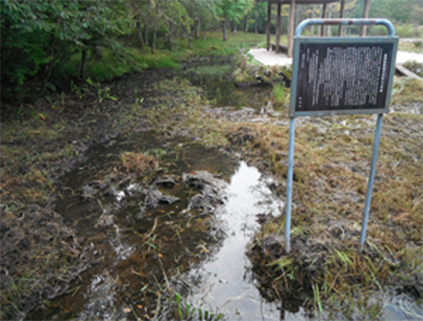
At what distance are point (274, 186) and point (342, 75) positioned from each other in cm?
241

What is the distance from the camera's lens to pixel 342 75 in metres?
2.52

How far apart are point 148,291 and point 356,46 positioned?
2.95 m

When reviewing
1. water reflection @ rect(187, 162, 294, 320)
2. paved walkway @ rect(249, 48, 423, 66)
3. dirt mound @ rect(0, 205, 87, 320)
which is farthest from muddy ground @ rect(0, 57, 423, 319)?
paved walkway @ rect(249, 48, 423, 66)

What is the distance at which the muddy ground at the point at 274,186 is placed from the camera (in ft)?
9.06

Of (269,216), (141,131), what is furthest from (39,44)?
(269,216)

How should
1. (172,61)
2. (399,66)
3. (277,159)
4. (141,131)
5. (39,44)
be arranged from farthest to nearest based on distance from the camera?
(172,61) < (399,66) < (39,44) < (141,131) < (277,159)

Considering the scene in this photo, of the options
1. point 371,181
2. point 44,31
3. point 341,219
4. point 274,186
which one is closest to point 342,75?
point 371,181

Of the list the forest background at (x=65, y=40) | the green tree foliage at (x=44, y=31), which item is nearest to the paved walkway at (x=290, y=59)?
the forest background at (x=65, y=40)

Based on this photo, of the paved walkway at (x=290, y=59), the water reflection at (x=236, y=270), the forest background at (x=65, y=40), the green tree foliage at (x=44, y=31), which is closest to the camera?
the water reflection at (x=236, y=270)

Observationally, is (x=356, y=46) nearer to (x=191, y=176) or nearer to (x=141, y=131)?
(x=191, y=176)

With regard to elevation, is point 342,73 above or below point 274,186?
above

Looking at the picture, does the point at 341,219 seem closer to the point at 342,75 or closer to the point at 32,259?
the point at 342,75

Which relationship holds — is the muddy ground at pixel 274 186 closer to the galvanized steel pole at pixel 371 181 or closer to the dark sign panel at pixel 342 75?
the galvanized steel pole at pixel 371 181

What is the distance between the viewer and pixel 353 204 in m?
3.79
